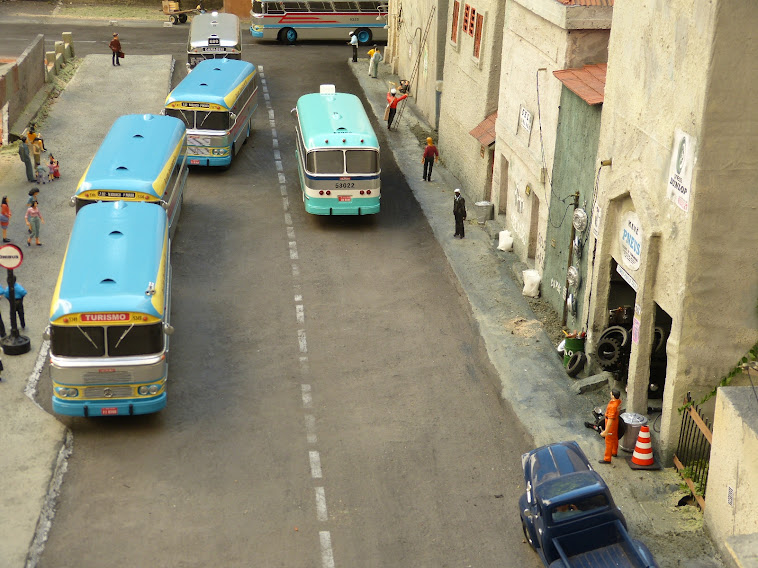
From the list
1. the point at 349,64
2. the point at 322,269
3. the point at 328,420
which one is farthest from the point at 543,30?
the point at 349,64

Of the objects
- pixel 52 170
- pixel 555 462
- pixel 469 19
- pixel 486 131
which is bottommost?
pixel 52 170

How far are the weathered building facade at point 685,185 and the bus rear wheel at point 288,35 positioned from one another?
3619 centimetres

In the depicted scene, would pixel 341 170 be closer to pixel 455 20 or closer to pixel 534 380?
pixel 455 20

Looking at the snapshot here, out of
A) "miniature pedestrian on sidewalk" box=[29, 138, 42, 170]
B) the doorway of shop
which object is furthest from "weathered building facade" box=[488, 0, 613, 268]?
"miniature pedestrian on sidewalk" box=[29, 138, 42, 170]

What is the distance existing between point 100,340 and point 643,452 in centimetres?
984

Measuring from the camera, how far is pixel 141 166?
86.0 ft

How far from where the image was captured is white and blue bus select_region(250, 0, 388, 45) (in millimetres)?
53125

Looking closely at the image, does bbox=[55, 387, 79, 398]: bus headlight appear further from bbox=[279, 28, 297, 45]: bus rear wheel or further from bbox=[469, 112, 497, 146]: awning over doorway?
bbox=[279, 28, 297, 45]: bus rear wheel

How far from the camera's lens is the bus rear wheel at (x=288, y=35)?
54.2 metres

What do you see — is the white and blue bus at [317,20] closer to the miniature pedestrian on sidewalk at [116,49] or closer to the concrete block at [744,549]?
the miniature pedestrian on sidewalk at [116,49]

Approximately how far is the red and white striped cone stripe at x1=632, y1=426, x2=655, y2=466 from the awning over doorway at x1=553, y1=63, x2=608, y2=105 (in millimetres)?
6796

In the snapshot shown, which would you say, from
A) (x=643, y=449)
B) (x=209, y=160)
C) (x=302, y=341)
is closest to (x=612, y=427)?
(x=643, y=449)

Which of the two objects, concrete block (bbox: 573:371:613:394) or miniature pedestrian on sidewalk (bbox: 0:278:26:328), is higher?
miniature pedestrian on sidewalk (bbox: 0:278:26:328)

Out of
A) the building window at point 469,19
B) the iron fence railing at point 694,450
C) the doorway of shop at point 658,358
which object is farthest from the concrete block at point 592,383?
the building window at point 469,19
